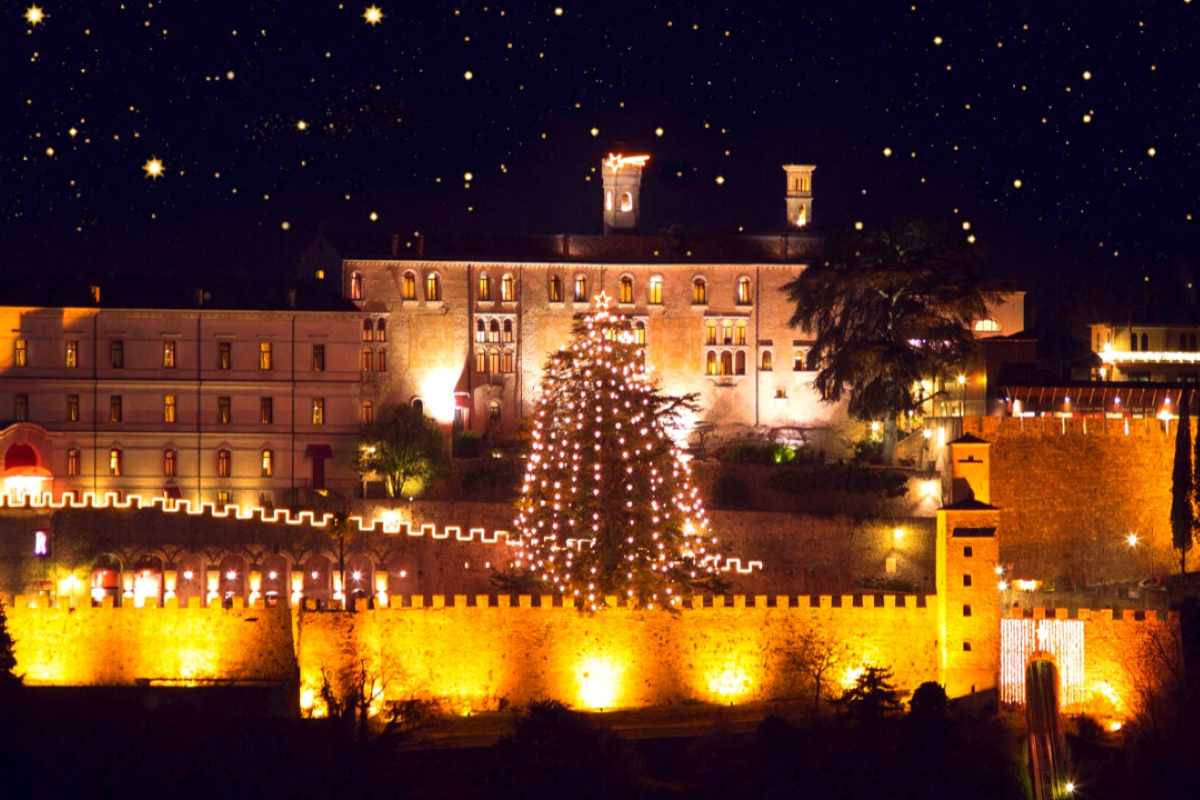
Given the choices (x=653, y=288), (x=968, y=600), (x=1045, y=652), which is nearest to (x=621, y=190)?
(x=653, y=288)

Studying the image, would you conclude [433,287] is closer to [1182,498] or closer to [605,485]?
[605,485]

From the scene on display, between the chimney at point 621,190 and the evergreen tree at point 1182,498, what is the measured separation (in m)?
27.4

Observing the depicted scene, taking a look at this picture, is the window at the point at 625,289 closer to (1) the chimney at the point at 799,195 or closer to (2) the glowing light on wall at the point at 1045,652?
(1) the chimney at the point at 799,195

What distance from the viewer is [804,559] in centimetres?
7931

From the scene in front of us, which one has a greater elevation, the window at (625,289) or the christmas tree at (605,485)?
the window at (625,289)

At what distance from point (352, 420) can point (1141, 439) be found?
87.2 feet

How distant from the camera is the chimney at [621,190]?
99.1 m

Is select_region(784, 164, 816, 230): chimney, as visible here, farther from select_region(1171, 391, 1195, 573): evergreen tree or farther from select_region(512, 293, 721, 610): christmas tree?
select_region(512, 293, 721, 610): christmas tree

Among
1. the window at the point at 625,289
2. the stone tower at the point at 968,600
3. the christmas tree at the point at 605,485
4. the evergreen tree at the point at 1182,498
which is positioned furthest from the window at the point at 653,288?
the stone tower at the point at 968,600

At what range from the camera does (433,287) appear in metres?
94.7

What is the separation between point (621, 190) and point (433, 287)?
344 inches

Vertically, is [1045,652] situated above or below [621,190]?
below

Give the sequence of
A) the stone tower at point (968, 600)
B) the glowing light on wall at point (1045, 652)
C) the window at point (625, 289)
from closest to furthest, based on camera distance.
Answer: the glowing light on wall at point (1045, 652)
the stone tower at point (968, 600)
the window at point (625, 289)

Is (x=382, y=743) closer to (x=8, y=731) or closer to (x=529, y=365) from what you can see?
(x=8, y=731)
